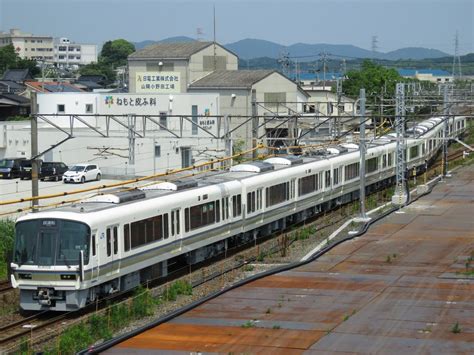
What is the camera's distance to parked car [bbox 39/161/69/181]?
4138 centimetres

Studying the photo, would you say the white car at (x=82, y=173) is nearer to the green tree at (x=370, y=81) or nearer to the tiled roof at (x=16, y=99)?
the tiled roof at (x=16, y=99)

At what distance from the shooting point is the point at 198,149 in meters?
45.0

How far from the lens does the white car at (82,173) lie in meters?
40.2

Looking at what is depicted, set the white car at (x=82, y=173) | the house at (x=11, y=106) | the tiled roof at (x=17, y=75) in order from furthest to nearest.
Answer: the tiled roof at (x=17, y=75) < the house at (x=11, y=106) < the white car at (x=82, y=173)

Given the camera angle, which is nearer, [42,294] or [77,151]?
[42,294]

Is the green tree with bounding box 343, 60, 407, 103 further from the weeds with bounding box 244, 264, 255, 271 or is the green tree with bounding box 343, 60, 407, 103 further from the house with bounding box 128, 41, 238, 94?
the weeds with bounding box 244, 264, 255, 271

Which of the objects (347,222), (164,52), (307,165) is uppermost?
(164,52)

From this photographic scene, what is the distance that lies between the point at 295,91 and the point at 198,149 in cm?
1473

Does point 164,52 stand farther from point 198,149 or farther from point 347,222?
point 347,222

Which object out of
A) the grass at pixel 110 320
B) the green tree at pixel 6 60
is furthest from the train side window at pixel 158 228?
the green tree at pixel 6 60

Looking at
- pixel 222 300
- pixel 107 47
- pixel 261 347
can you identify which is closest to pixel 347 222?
pixel 222 300

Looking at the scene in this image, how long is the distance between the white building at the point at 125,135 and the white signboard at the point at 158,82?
3.50 m

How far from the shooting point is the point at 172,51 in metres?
59.6

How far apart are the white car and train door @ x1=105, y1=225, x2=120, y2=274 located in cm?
2343
